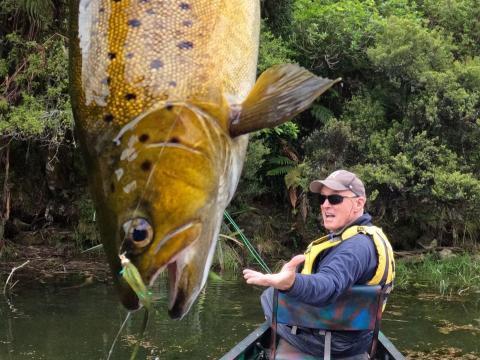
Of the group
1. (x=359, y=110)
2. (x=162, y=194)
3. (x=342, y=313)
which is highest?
Result: (x=162, y=194)

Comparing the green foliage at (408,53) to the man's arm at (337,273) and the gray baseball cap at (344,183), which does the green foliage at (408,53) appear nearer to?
the gray baseball cap at (344,183)

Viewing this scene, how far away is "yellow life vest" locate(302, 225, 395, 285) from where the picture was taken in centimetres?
311

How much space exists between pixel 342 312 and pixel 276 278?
1.00m

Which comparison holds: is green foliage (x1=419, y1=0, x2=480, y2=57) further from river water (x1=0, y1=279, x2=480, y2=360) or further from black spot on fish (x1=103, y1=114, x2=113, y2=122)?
black spot on fish (x1=103, y1=114, x2=113, y2=122)

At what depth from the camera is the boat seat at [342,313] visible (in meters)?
3.16

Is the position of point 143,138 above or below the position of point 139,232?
above

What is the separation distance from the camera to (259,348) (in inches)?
171

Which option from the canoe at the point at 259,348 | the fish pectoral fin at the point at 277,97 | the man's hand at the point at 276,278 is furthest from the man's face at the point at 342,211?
the fish pectoral fin at the point at 277,97

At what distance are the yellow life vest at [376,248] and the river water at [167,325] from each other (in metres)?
4.20

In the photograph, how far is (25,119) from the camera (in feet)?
31.5

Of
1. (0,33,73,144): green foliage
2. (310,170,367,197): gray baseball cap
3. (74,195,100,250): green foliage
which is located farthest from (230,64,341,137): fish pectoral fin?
(74,195,100,250): green foliage

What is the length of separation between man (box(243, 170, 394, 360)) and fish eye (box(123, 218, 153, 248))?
1067mm

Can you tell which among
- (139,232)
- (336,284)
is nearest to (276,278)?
(336,284)

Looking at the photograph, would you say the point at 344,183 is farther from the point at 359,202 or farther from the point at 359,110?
the point at 359,110
